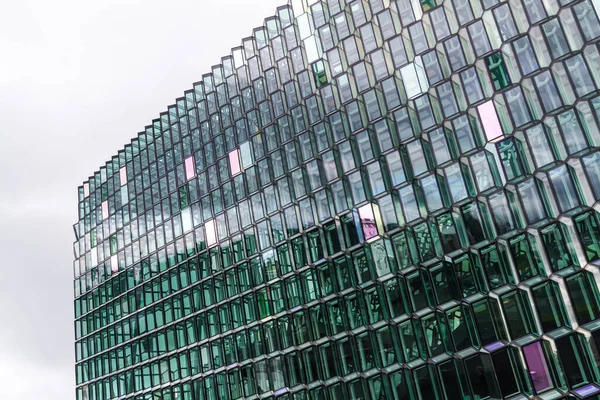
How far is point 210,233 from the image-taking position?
4869cm

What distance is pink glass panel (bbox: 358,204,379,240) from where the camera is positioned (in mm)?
37906

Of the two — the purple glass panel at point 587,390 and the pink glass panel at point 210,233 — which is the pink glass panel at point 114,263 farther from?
the purple glass panel at point 587,390

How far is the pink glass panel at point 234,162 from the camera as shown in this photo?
47.9m

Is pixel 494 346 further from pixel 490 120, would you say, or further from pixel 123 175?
pixel 123 175

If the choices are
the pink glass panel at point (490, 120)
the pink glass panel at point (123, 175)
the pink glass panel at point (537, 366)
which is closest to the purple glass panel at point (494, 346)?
the pink glass panel at point (537, 366)

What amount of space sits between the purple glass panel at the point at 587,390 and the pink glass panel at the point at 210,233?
2669cm

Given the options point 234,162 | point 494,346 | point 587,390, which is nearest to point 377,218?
point 494,346

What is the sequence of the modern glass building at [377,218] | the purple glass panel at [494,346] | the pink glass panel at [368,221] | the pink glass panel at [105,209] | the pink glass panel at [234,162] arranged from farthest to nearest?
1. the pink glass panel at [105,209]
2. the pink glass panel at [234,162]
3. the pink glass panel at [368,221]
4. the purple glass panel at [494,346]
5. the modern glass building at [377,218]

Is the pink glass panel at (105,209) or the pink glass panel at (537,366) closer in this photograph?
the pink glass panel at (537,366)

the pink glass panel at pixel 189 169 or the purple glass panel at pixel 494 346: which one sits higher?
the pink glass panel at pixel 189 169

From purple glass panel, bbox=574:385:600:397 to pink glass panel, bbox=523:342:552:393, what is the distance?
4.39 feet

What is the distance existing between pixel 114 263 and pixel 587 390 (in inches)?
1595

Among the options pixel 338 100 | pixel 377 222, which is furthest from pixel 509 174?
pixel 338 100

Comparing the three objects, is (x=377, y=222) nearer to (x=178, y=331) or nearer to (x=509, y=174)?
(x=509, y=174)
